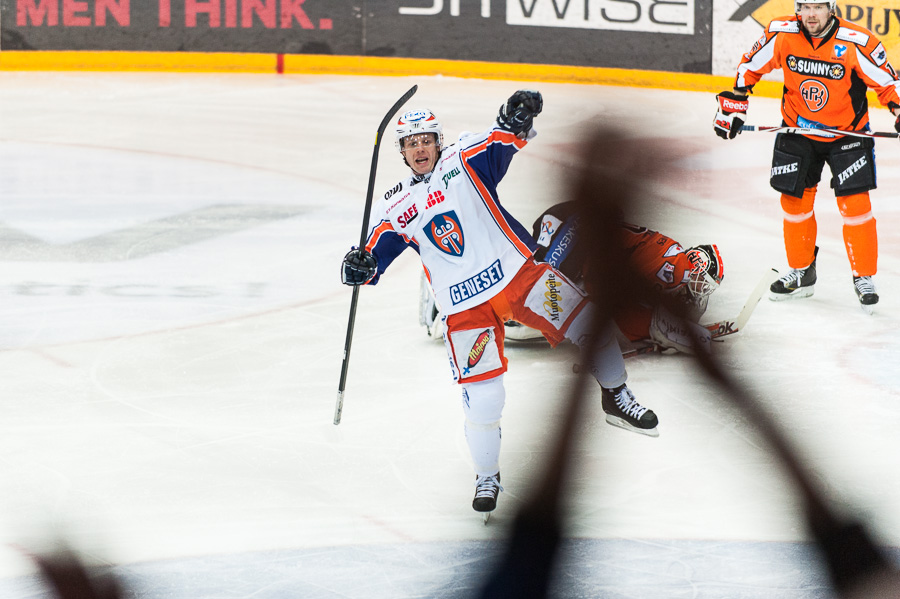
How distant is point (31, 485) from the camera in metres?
3.38

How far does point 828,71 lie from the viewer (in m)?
5.05

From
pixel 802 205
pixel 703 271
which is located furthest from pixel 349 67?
pixel 703 271

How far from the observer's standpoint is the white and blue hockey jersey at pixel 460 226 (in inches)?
126

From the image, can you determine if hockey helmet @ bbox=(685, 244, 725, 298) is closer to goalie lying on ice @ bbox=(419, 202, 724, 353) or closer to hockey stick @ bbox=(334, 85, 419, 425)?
goalie lying on ice @ bbox=(419, 202, 724, 353)

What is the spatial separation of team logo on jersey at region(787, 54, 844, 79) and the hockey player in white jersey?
7.40ft

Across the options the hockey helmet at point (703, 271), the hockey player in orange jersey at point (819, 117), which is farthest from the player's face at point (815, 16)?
the hockey helmet at point (703, 271)

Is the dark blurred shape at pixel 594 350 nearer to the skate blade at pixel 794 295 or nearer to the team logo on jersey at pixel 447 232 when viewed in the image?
the team logo on jersey at pixel 447 232

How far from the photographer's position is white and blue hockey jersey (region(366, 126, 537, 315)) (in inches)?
126

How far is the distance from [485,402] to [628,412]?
61 cm

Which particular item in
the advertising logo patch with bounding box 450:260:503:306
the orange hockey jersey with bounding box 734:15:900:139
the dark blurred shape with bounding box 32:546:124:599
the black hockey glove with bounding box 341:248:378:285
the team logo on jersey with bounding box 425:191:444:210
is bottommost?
the dark blurred shape with bounding box 32:546:124:599

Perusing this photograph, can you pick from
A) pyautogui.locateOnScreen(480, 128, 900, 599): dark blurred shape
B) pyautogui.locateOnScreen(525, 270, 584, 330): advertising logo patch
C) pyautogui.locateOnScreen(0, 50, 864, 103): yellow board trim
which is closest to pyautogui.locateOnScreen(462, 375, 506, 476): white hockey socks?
pyautogui.locateOnScreen(525, 270, 584, 330): advertising logo patch

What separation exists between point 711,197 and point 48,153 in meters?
4.32

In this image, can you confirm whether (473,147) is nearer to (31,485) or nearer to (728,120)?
(31,485)

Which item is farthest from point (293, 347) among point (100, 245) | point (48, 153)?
point (48, 153)
